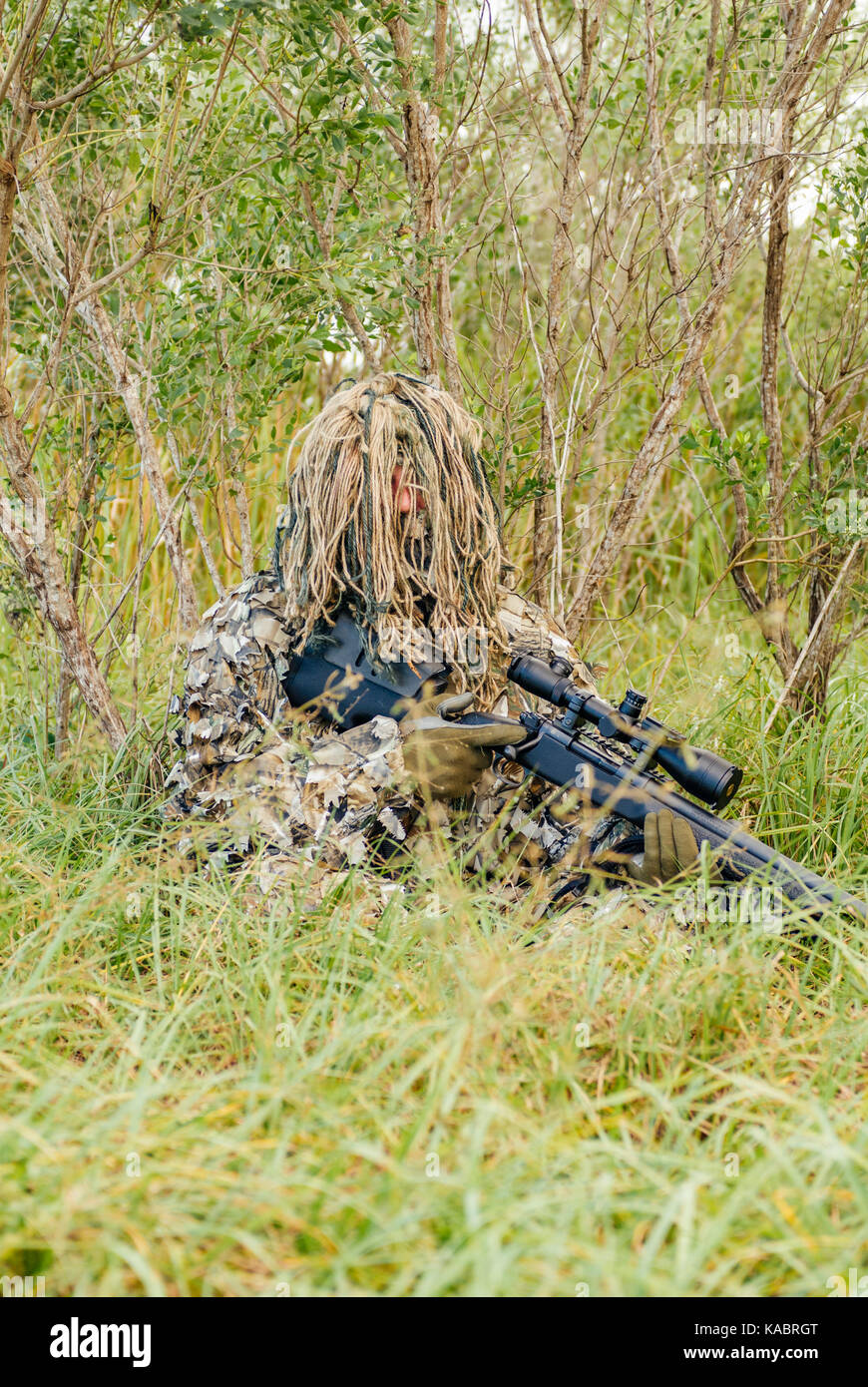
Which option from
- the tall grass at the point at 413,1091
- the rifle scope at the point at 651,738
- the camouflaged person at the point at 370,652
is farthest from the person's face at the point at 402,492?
the tall grass at the point at 413,1091

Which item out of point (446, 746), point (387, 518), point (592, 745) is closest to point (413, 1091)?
point (446, 746)

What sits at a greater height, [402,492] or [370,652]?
[402,492]

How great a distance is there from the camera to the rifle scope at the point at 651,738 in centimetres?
228

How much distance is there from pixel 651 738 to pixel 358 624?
0.71 meters

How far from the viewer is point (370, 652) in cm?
249

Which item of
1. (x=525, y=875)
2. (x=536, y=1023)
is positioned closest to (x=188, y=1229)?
(x=536, y=1023)

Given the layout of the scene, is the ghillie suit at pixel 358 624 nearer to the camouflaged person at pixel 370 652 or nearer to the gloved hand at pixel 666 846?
the camouflaged person at pixel 370 652

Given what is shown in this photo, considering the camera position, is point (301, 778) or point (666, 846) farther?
point (301, 778)

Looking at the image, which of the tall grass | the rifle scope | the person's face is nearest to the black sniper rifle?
the rifle scope

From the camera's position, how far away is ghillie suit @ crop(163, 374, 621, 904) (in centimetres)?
247

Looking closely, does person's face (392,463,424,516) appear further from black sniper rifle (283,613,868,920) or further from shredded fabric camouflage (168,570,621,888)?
shredded fabric camouflage (168,570,621,888)

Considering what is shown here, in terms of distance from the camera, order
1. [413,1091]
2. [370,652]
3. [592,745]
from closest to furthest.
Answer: [413,1091], [592,745], [370,652]

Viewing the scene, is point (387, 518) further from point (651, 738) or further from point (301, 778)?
point (651, 738)

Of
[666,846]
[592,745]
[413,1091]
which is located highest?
[592,745]
